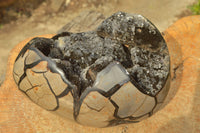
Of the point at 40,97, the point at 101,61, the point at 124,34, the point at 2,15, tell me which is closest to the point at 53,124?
the point at 40,97

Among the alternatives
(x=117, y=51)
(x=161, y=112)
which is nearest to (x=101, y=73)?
(x=117, y=51)

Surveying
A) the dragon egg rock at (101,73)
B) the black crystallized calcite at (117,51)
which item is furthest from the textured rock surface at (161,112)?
the black crystallized calcite at (117,51)

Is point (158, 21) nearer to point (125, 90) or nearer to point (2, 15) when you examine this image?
point (125, 90)

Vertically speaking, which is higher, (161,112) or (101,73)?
(101,73)

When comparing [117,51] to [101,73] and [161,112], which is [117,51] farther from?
[161,112]

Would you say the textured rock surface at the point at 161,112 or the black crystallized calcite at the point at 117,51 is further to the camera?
the textured rock surface at the point at 161,112

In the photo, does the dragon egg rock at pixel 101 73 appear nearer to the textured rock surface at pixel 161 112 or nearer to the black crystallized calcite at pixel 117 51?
the black crystallized calcite at pixel 117 51

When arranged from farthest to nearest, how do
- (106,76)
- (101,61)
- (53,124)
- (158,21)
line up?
(158,21), (53,124), (101,61), (106,76)
